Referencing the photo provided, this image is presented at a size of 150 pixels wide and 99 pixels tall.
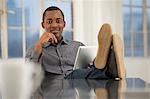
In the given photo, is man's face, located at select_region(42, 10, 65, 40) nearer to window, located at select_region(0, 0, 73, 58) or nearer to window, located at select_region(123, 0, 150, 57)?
window, located at select_region(0, 0, 73, 58)

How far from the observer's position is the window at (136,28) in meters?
4.30

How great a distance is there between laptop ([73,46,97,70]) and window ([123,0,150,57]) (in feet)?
8.59

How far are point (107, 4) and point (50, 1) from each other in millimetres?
788

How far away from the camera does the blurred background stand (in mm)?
3801

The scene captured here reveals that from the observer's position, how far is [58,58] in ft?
5.90

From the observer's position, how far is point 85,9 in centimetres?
404

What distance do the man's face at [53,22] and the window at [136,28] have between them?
2461mm

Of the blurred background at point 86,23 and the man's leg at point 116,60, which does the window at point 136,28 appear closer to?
the blurred background at point 86,23

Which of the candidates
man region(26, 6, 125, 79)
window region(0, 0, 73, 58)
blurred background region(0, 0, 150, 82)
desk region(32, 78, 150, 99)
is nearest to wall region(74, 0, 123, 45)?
blurred background region(0, 0, 150, 82)

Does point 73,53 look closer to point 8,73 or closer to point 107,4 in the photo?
Result: point 8,73

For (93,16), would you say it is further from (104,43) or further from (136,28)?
(104,43)

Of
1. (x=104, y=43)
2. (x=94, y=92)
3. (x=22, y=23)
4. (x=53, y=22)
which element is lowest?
(x=94, y=92)

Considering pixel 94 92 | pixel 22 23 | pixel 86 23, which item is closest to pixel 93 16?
pixel 86 23

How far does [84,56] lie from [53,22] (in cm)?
36
